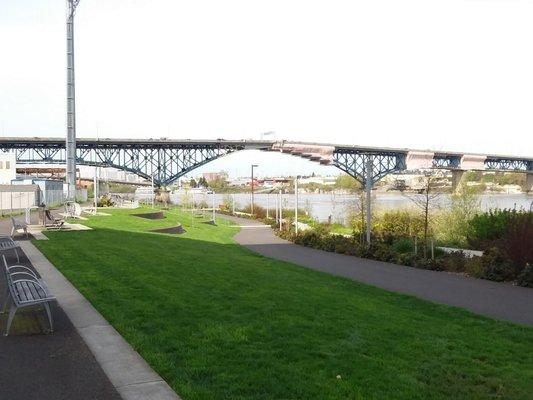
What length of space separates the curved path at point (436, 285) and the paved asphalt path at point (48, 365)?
6390 mm

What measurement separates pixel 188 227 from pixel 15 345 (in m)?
25.5

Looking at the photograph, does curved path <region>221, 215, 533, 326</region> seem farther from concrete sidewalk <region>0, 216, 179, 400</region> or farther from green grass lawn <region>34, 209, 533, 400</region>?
concrete sidewalk <region>0, 216, 179, 400</region>

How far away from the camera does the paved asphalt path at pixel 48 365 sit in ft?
15.4

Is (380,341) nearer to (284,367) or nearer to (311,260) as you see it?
(284,367)

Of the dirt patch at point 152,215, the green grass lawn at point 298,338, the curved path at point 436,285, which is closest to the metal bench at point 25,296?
the green grass lawn at point 298,338

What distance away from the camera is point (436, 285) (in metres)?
12.3

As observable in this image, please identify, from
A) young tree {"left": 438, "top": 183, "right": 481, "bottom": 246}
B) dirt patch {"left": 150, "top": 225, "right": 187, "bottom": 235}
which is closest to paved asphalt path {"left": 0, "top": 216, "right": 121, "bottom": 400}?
young tree {"left": 438, "top": 183, "right": 481, "bottom": 246}

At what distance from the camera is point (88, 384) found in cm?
486

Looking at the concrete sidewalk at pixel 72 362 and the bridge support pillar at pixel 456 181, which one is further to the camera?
the bridge support pillar at pixel 456 181

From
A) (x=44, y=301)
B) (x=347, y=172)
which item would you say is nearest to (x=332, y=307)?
(x=44, y=301)

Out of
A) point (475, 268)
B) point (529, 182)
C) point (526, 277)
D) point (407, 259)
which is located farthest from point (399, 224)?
point (529, 182)

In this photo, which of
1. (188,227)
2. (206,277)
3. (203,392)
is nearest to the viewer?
(203,392)

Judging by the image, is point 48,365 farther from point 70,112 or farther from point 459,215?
point 70,112

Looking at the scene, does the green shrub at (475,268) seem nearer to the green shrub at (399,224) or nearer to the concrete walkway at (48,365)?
the green shrub at (399,224)
